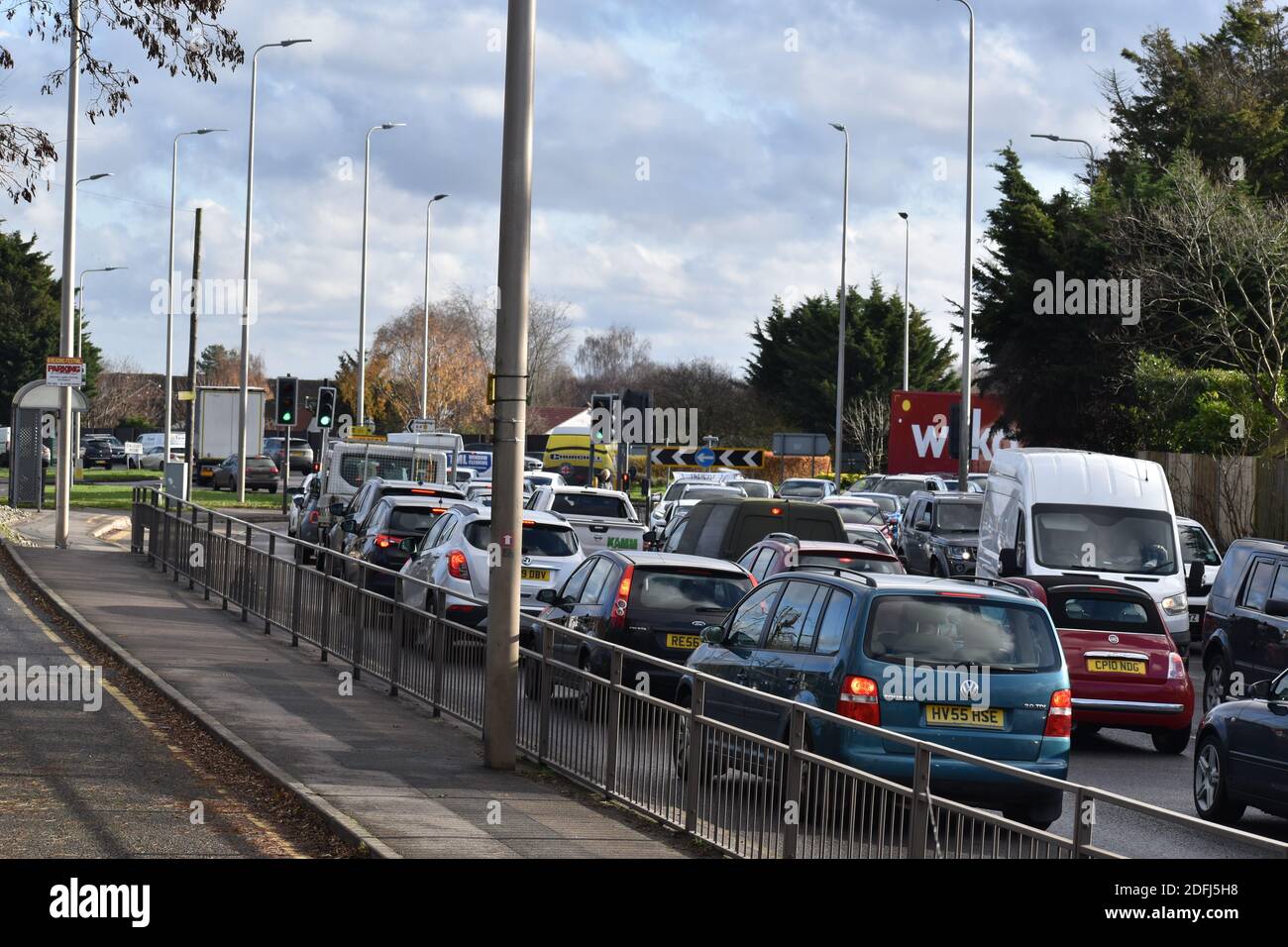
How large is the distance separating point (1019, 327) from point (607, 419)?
66.0 feet

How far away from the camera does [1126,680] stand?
14.8 meters

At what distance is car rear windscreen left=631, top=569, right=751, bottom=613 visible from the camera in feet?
48.6

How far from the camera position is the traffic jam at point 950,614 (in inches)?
407

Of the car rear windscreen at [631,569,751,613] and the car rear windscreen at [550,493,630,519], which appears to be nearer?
the car rear windscreen at [631,569,751,613]

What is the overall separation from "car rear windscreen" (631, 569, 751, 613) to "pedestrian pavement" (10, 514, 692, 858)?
201cm

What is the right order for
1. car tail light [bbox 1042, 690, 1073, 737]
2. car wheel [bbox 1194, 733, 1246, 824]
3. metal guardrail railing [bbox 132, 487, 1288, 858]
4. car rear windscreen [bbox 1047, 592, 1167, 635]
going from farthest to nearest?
car rear windscreen [bbox 1047, 592, 1167, 635] < car wheel [bbox 1194, 733, 1246, 824] < car tail light [bbox 1042, 690, 1073, 737] < metal guardrail railing [bbox 132, 487, 1288, 858]

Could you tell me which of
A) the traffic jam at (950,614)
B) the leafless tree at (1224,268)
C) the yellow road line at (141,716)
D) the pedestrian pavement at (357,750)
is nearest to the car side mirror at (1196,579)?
the traffic jam at (950,614)

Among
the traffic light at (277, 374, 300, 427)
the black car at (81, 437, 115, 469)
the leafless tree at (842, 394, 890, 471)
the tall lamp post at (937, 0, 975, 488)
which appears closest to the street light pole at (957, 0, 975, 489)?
the tall lamp post at (937, 0, 975, 488)

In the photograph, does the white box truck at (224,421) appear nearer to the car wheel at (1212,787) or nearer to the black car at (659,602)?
the black car at (659,602)

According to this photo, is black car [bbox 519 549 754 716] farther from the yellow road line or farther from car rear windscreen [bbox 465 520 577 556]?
car rear windscreen [bbox 465 520 577 556]

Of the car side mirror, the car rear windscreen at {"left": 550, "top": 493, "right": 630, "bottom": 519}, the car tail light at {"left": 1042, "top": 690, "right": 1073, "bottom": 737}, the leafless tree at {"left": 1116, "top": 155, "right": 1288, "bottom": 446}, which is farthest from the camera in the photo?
the leafless tree at {"left": 1116, "top": 155, "right": 1288, "bottom": 446}
